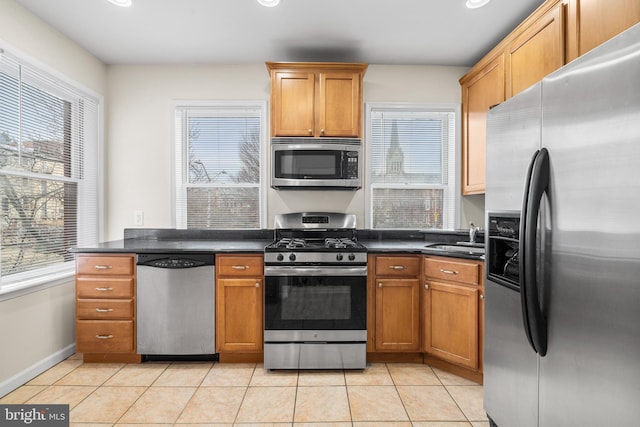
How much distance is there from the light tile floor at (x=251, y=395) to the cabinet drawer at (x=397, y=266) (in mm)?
709

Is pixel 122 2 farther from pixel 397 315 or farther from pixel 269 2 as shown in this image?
pixel 397 315

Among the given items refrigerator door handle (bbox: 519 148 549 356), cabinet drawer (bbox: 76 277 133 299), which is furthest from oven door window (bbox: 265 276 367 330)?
refrigerator door handle (bbox: 519 148 549 356)

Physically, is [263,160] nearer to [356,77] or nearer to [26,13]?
[356,77]

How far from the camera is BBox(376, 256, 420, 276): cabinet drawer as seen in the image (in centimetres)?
258

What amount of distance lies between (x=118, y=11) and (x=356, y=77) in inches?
71.6

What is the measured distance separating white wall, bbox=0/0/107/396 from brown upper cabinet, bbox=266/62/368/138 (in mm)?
1627

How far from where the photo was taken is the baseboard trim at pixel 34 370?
7.04ft

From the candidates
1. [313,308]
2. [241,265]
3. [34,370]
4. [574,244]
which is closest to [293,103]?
[241,265]

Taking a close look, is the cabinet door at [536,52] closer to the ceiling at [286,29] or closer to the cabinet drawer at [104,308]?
the ceiling at [286,29]

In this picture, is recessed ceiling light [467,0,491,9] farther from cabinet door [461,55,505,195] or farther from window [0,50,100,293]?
window [0,50,100,293]

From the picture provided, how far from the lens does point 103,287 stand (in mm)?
2516

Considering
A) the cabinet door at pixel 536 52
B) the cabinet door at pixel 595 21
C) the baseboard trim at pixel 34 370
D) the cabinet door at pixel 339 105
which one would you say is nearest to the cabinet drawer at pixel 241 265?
the cabinet door at pixel 339 105

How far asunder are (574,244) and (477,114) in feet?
7.05

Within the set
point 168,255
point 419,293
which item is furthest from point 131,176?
point 419,293
